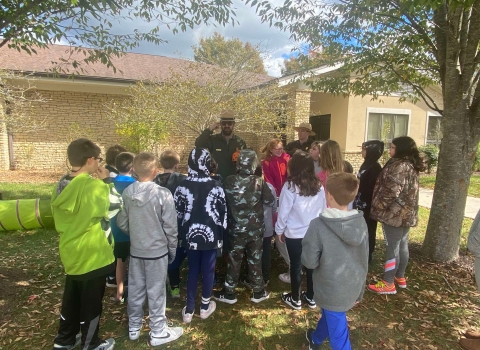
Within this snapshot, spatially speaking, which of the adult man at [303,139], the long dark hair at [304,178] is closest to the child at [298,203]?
the long dark hair at [304,178]

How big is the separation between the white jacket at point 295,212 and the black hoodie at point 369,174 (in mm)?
1136

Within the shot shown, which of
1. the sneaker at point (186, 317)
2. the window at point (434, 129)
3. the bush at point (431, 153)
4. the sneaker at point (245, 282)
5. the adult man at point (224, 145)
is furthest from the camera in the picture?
the window at point (434, 129)

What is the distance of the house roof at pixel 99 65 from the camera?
11055 millimetres

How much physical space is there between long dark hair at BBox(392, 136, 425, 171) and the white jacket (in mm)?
1178

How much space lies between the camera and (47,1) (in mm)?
3365

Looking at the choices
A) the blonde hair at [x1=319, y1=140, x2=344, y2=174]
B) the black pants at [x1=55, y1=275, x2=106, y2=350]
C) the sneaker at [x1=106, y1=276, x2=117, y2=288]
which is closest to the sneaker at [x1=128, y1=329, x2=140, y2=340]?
the black pants at [x1=55, y1=275, x2=106, y2=350]

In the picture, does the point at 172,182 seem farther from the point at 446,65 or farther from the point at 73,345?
the point at 446,65

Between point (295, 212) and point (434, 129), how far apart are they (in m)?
15.5

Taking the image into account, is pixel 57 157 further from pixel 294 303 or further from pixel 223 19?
pixel 294 303

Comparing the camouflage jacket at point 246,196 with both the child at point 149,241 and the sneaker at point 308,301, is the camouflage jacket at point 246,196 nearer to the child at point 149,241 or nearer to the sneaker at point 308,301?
the child at point 149,241

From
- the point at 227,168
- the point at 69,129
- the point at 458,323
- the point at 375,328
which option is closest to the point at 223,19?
the point at 227,168

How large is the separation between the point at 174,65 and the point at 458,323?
14823mm

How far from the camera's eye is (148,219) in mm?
2568

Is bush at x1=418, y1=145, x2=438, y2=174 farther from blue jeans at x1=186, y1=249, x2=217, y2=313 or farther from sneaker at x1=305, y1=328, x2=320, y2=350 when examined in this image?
blue jeans at x1=186, y1=249, x2=217, y2=313
